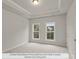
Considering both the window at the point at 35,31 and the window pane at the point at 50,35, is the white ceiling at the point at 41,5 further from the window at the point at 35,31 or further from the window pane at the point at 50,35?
the window at the point at 35,31

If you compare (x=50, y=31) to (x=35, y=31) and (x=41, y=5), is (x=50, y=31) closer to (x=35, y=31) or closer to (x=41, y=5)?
(x=35, y=31)

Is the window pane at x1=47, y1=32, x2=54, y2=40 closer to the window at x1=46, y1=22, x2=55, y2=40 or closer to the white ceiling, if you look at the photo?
the window at x1=46, y1=22, x2=55, y2=40

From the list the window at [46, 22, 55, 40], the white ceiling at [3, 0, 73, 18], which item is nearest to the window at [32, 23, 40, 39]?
the window at [46, 22, 55, 40]

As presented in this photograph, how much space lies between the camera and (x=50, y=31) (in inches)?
310

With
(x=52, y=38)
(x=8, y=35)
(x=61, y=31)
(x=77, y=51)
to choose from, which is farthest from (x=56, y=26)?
(x=77, y=51)

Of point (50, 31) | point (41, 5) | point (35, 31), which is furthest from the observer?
point (35, 31)

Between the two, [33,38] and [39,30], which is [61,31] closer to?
[39,30]

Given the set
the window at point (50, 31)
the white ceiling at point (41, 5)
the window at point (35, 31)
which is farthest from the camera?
the window at point (35, 31)

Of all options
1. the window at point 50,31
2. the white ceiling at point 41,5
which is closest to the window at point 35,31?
the window at point 50,31

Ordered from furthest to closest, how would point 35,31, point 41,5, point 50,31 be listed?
point 35,31 → point 50,31 → point 41,5

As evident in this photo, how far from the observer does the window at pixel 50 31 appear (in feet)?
25.2

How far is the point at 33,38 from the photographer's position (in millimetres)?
8953

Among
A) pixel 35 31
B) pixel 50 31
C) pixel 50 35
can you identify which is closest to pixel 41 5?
pixel 50 31

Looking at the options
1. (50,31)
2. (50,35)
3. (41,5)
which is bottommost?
(50,35)
